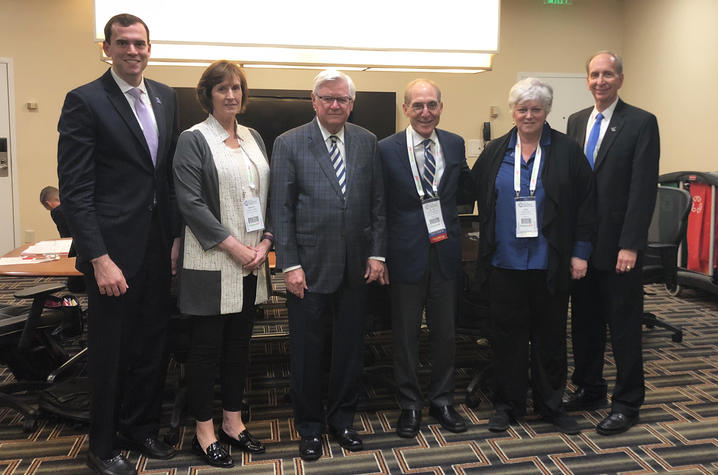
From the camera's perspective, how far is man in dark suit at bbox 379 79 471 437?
7.73 ft

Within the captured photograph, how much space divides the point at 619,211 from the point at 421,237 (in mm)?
812

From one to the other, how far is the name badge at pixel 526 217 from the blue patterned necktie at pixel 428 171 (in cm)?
35

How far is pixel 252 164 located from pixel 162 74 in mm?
4599

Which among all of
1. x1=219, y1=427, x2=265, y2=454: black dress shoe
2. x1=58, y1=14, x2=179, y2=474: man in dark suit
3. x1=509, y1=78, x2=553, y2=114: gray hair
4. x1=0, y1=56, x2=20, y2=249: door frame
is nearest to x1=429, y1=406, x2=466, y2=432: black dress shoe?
x1=219, y1=427, x2=265, y2=454: black dress shoe

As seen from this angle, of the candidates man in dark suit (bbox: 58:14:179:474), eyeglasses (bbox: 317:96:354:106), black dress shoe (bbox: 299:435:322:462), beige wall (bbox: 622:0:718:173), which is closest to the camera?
man in dark suit (bbox: 58:14:179:474)

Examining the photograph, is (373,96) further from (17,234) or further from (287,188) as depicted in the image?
(287,188)

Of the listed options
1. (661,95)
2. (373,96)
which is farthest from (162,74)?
(661,95)

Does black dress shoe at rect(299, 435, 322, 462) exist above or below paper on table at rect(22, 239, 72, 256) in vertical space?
below

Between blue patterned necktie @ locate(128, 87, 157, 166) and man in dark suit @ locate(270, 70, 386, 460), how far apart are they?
421 millimetres

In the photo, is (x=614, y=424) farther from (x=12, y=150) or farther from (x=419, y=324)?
(x=12, y=150)

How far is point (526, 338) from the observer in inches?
98.5

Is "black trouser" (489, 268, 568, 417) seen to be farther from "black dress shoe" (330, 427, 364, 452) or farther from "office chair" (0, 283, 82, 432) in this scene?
"office chair" (0, 283, 82, 432)

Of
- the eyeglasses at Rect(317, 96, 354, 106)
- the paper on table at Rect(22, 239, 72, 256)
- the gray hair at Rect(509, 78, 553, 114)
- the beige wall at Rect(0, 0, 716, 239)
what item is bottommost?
the paper on table at Rect(22, 239, 72, 256)

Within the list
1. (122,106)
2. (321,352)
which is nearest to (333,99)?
(122,106)
